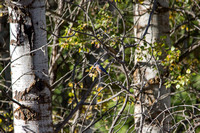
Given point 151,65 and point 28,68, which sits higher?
point 28,68

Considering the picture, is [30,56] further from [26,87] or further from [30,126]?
[30,126]

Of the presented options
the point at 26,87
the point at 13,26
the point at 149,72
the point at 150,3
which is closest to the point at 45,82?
the point at 26,87

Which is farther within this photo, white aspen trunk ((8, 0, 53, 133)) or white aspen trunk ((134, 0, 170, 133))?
white aspen trunk ((134, 0, 170, 133))

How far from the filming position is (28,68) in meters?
1.59

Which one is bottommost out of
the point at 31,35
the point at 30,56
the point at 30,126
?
the point at 30,126

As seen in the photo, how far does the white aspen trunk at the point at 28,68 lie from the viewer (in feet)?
5.16

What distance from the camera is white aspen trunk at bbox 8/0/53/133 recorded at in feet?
5.16

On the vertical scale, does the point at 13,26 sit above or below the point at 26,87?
above

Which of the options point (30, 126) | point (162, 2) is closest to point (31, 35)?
point (30, 126)

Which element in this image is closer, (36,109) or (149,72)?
(36,109)

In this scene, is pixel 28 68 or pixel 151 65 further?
pixel 151 65

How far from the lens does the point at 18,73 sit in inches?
63.2

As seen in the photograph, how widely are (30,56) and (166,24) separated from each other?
58.9 inches

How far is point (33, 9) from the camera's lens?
1596 mm
